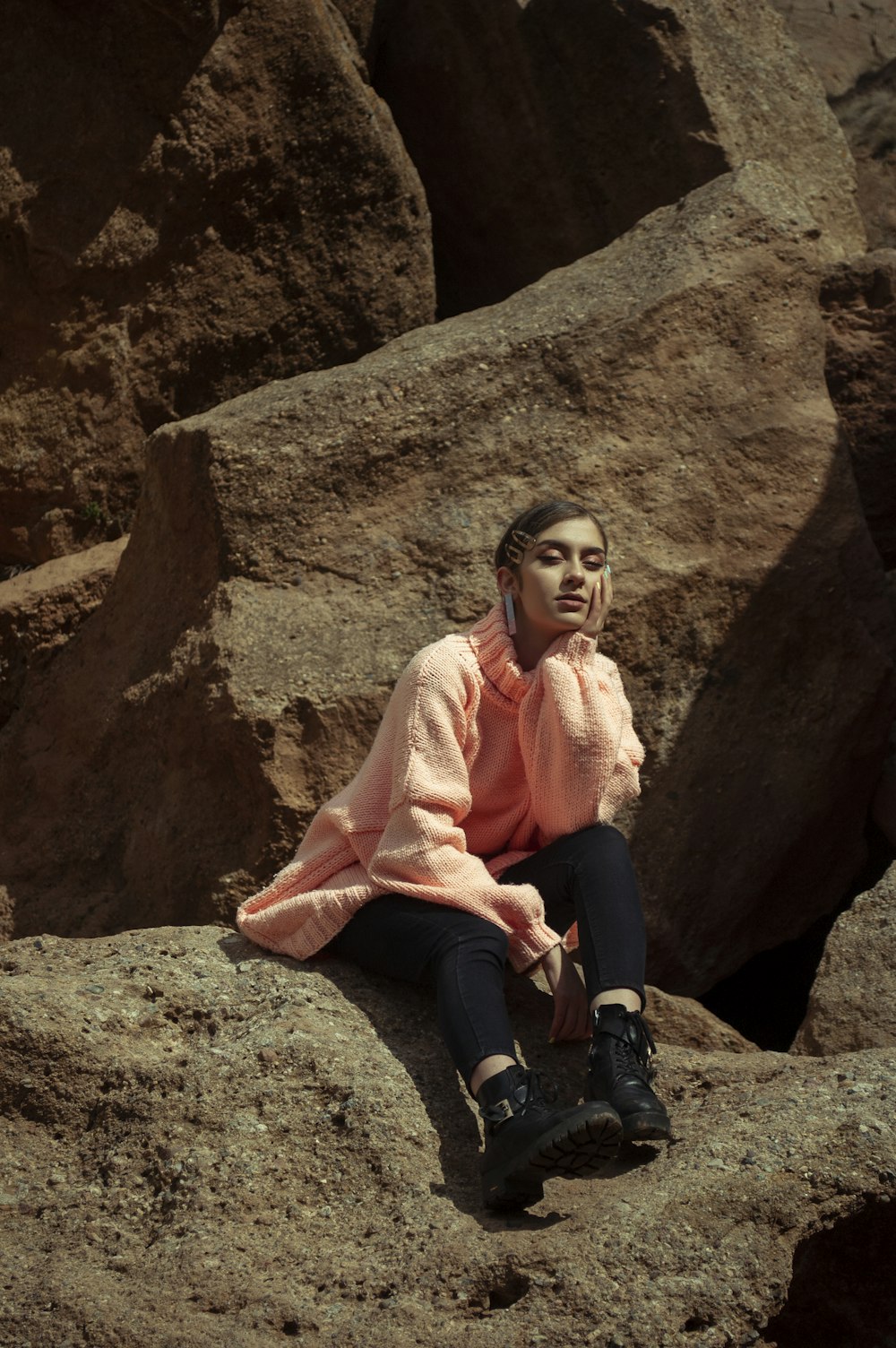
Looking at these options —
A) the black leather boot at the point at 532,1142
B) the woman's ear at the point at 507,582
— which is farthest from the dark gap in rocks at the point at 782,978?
the black leather boot at the point at 532,1142

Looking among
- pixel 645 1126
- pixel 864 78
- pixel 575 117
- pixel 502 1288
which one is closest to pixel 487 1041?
pixel 645 1126

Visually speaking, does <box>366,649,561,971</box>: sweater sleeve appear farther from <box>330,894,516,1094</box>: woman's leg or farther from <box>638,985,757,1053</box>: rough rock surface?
<box>638,985,757,1053</box>: rough rock surface

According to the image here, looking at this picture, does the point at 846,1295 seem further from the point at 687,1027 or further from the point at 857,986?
the point at 687,1027

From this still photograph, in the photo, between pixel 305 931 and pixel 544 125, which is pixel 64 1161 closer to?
pixel 305 931

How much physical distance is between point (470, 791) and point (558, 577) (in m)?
0.50

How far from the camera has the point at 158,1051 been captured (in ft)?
9.44

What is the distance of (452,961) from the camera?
2834 mm

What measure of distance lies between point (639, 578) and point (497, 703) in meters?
1.00

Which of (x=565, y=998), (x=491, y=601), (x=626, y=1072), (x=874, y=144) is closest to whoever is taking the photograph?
(x=626, y=1072)

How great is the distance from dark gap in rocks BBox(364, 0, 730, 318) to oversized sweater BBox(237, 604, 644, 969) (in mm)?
3446

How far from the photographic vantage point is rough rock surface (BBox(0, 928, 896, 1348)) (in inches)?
89.6

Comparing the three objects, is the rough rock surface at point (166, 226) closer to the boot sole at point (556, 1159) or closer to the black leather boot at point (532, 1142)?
the black leather boot at point (532, 1142)

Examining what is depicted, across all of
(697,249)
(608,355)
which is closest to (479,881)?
(608,355)

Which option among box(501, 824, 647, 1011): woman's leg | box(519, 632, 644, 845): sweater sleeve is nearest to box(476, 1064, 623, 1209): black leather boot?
box(501, 824, 647, 1011): woman's leg
